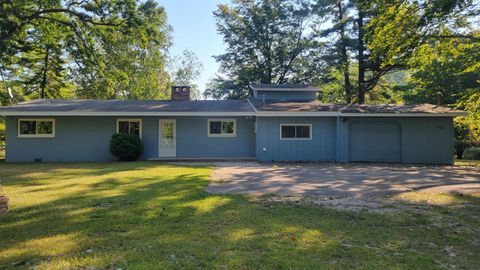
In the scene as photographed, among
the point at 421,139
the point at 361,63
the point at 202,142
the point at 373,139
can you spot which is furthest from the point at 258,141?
the point at 361,63

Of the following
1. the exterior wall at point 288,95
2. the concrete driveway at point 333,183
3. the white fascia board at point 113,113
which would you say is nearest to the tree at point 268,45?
the exterior wall at point 288,95

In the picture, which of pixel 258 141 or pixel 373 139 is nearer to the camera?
A: pixel 258 141

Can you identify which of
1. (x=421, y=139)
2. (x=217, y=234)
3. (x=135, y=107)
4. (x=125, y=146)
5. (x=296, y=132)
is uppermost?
(x=135, y=107)

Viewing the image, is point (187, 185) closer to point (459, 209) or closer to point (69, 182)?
point (69, 182)

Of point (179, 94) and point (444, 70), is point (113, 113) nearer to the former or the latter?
point (179, 94)

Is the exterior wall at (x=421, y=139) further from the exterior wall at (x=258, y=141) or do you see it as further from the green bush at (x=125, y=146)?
the green bush at (x=125, y=146)

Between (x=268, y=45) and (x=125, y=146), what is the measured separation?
798 inches

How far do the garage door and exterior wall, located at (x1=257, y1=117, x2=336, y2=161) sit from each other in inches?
44.4

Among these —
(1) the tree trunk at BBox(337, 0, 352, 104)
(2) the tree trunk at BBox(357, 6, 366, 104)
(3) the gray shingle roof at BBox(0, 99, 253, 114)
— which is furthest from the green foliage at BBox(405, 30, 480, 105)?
(3) the gray shingle roof at BBox(0, 99, 253, 114)

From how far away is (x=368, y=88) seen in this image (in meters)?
28.1

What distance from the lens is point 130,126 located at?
1683cm

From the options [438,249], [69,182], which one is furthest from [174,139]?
[438,249]

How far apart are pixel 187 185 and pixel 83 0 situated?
10.8 m

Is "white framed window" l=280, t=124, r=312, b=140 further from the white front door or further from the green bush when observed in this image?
the green bush
